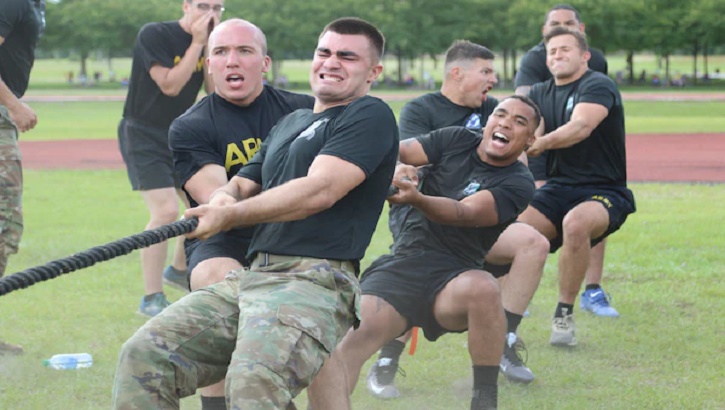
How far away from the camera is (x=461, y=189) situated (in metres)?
5.68

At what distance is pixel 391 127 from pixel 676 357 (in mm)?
3279

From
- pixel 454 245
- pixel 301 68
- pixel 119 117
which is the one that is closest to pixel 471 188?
pixel 454 245

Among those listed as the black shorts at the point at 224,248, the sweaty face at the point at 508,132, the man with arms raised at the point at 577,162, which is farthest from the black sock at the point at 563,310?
the black shorts at the point at 224,248

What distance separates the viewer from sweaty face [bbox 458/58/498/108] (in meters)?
6.69

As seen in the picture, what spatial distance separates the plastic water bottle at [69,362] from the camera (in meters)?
6.37

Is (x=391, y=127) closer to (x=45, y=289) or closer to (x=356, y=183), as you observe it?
(x=356, y=183)

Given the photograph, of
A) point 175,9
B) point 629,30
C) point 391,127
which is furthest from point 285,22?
point 391,127

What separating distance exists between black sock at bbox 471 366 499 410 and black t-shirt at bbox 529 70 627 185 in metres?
2.54

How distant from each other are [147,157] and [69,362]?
194cm

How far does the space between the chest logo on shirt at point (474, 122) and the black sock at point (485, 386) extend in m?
1.90

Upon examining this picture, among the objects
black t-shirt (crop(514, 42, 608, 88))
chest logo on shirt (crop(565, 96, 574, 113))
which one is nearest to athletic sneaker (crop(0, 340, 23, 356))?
chest logo on shirt (crop(565, 96, 574, 113))

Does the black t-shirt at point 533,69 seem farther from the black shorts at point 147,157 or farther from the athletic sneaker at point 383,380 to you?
the athletic sneaker at point 383,380

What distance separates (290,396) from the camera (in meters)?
3.70

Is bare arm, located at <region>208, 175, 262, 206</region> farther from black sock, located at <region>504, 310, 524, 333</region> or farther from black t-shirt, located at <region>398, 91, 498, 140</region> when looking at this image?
black sock, located at <region>504, 310, 524, 333</region>
